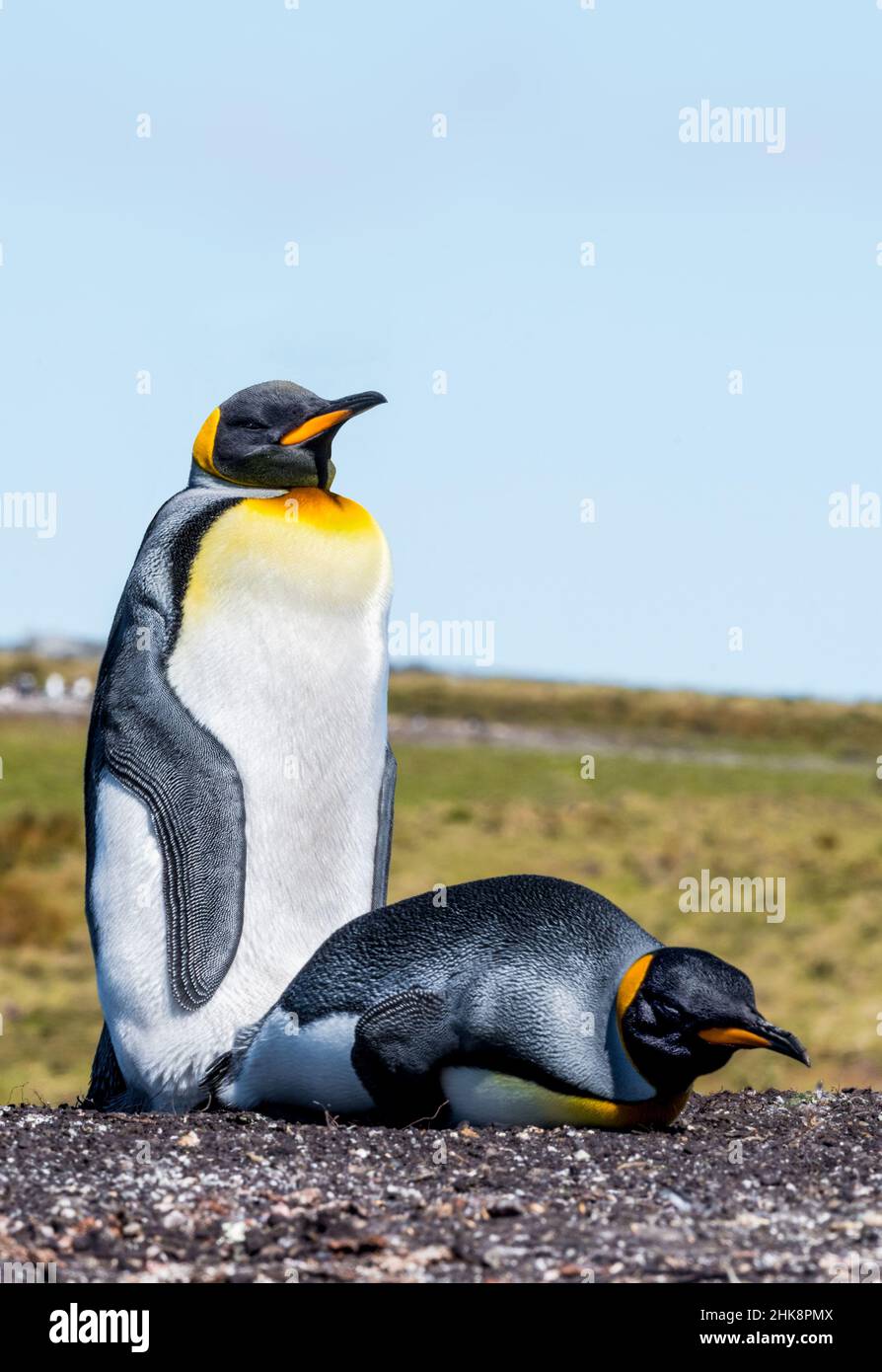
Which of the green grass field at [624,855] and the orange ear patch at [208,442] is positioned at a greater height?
the orange ear patch at [208,442]

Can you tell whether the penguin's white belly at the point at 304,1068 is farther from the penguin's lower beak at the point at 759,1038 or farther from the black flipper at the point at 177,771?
the penguin's lower beak at the point at 759,1038

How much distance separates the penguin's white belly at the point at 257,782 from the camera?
594 cm

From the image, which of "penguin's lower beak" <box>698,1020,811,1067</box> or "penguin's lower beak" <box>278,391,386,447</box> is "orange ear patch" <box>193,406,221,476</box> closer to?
"penguin's lower beak" <box>278,391,386,447</box>

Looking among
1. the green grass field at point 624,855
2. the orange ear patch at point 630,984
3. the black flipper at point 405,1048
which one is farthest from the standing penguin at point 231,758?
the green grass field at point 624,855

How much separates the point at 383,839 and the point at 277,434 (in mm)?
1565

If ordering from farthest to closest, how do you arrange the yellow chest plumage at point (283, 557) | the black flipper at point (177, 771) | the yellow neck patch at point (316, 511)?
the yellow neck patch at point (316, 511)
the yellow chest plumage at point (283, 557)
the black flipper at point (177, 771)

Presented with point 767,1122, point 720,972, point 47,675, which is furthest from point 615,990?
point 47,675

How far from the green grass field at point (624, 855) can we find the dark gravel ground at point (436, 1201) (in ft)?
11.9

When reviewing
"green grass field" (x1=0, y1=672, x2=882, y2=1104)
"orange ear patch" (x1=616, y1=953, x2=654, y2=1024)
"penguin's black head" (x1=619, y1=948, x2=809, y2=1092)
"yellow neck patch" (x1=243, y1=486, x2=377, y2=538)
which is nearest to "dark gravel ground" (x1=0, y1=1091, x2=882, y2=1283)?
"penguin's black head" (x1=619, y1=948, x2=809, y2=1092)

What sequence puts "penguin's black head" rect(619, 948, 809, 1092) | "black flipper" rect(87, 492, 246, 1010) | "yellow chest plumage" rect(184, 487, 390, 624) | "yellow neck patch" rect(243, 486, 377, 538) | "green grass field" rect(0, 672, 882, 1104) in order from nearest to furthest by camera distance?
1. "penguin's black head" rect(619, 948, 809, 1092)
2. "black flipper" rect(87, 492, 246, 1010)
3. "yellow chest plumage" rect(184, 487, 390, 624)
4. "yellow neck patch" rect(243, 486, 377, 538)
5. "green grass field" rect(0, 672, 882, 1104)

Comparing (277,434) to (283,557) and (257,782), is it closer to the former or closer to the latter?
(283,557)

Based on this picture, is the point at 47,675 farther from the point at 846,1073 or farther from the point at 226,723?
the point at 226,723

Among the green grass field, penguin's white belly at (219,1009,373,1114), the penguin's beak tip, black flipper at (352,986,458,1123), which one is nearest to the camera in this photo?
the penguin's beak tip

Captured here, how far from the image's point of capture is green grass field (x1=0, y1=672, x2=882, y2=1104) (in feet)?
45.8
